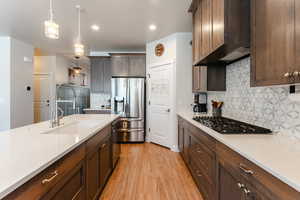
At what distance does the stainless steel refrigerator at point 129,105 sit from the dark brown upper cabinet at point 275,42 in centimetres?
347

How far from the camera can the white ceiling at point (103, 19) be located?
9.27 ft

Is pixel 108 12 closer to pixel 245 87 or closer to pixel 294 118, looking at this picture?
pixel 245 87

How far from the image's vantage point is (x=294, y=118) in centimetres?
142

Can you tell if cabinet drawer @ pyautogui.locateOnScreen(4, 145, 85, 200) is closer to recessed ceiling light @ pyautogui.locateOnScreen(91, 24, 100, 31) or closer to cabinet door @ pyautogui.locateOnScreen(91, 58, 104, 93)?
recessed ceiling light @ pyautogui.locateOnScreen(91, 24, 100, 31)

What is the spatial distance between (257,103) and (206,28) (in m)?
1.08

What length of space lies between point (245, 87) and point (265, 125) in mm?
593

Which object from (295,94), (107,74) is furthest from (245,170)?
(107,74)

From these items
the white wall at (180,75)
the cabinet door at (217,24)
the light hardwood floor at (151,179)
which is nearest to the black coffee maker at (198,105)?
the white wall at (180,75)

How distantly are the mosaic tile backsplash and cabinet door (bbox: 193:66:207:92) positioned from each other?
0.33 meters

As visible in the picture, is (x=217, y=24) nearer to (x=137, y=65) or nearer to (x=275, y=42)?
(x=275, y=42)

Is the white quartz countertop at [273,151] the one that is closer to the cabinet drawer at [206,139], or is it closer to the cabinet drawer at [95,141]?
the cabinet drawer at [206,139]

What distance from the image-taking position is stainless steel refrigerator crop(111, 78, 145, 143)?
4746 mm

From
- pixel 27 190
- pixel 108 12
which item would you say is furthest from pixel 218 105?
pixel 27 190

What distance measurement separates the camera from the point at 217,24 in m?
1.84
